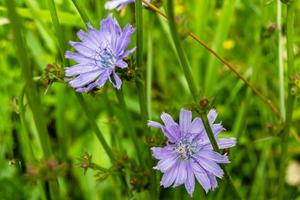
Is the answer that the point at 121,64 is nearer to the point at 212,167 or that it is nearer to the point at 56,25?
the point at 56,25

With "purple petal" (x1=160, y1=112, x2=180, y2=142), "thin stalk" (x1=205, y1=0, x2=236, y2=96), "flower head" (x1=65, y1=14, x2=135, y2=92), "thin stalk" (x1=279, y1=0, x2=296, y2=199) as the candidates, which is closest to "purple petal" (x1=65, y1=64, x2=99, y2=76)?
"flower head" (x1=65, y1=14, x2=135, y2=92)

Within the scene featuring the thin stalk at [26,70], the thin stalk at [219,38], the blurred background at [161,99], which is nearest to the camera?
the thin stalk at [26,70]

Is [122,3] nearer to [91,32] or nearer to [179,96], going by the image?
[91,32]

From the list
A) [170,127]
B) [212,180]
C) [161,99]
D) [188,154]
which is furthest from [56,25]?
[161,99]

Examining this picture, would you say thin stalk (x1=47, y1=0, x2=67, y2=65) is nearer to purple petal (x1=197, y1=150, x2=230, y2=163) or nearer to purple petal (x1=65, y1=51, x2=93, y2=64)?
purple petal (x1=65, y1=51, x2=93, y2=64)

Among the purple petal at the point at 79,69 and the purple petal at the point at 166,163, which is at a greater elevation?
the purple petal at the point at 79,69

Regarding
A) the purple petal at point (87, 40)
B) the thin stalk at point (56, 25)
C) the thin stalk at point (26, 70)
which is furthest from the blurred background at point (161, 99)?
the thin stalk at point (26, 70)

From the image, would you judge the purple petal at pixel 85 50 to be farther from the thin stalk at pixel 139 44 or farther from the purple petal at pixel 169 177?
the purple petal at pixel 169 177
